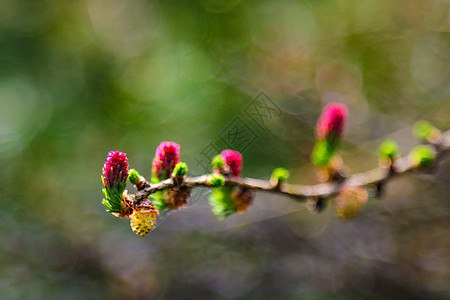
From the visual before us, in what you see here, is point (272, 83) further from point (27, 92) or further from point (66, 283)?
point (66, 283)

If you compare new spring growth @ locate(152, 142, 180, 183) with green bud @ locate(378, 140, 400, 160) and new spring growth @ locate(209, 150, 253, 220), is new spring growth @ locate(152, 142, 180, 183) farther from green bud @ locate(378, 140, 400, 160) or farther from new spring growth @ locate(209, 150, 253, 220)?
green bud @ locate(378, 140, 400, 160)

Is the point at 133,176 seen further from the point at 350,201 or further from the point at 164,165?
the point at 350,201

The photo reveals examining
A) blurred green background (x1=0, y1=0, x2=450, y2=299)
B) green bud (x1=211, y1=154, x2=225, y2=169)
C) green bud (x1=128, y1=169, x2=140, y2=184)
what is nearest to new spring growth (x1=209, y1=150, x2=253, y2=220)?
green bud (x1=211, y1=154, x2=225, y2=169)

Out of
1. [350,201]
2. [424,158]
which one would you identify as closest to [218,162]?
[350,201]

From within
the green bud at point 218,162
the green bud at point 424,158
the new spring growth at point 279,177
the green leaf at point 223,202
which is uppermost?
the green bud at point 424,158

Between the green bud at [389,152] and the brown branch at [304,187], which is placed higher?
the green bud at [389,152]

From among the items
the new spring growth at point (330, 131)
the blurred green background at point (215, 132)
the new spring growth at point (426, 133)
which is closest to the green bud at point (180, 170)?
the new spring growth at point (330, 131)

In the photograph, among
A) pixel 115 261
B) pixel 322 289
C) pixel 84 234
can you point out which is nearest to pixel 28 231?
pixel 84 234

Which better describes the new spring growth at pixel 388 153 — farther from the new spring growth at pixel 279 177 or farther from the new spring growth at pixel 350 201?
the new spring growth at pixel 279 177
